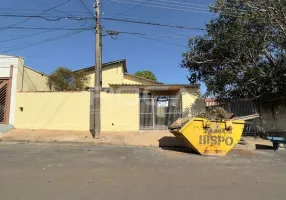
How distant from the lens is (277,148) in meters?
13.7

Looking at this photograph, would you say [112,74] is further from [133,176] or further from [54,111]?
[133,176]

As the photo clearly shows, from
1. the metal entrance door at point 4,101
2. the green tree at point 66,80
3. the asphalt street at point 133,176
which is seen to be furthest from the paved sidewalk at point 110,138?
the green tree at point 66,80

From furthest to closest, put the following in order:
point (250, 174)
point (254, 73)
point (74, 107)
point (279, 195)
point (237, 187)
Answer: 1. point (74, 107)
2. point (254, 73)
3. point (250, 174)
4. point (237, 187)
5. point (279, 195)

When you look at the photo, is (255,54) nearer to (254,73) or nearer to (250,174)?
(254,73)

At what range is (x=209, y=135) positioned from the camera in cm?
1189

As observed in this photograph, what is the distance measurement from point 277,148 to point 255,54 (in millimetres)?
4826

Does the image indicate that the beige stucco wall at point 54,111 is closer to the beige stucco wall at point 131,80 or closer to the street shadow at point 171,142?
the street shadow at point 171,142

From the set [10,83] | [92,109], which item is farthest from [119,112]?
[10,83]

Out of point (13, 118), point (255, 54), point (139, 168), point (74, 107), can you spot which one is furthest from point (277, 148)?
point (13, 118)

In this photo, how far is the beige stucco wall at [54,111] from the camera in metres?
16.6

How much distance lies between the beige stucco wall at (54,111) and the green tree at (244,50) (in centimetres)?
658

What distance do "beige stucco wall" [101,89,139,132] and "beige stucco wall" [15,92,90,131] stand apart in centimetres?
95

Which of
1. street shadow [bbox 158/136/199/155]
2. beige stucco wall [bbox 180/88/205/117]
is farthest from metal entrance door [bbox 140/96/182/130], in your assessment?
street shadow [bbox 158/136/199/155]

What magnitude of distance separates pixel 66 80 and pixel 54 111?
264 inches
